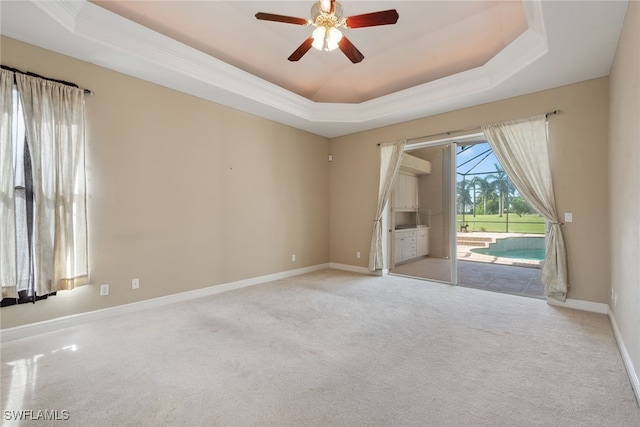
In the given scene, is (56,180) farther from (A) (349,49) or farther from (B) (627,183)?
(B) (627,183)

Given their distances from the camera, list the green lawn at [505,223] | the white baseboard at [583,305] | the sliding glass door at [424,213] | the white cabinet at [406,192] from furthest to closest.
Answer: the white cabinet at [406,192] < the sliding glass door at [424,213] < the green lawn at [505,223] < the white baseboard at [583,305]

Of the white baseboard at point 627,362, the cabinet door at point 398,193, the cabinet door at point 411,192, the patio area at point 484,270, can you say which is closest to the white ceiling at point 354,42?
the cabinet door at point 398,193

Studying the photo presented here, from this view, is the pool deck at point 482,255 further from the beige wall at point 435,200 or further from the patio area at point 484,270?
the beige wall at point 435,200

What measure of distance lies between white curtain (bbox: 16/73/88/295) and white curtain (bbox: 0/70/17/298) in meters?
0.10

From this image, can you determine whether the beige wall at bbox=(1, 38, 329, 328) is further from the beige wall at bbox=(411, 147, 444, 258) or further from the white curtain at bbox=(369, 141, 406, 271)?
the beige wall at bbox=(411, 147, 444, 258)

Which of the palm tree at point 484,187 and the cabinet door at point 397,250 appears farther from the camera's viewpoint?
the cabinet door at point 397,250

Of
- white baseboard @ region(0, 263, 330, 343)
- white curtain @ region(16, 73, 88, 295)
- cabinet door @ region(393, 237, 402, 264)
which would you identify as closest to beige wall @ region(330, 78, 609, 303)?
cabinet door @ region(393, 237, 402, 264)

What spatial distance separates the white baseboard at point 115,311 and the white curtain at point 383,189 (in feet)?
6.41

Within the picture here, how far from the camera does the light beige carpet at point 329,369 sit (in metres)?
1.67

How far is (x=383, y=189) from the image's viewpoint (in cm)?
529

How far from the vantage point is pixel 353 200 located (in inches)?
229

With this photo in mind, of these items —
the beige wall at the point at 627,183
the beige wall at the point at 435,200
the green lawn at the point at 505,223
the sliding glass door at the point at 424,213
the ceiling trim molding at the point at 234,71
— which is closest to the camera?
the beige wall at the point at 627,183

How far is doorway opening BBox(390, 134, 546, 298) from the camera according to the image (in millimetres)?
4488

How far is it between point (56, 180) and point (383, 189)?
4.62 metres
